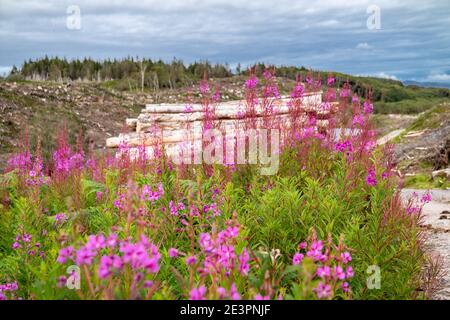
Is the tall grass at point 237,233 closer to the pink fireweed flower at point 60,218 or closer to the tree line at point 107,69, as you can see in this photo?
the pink fireweed flower at point 60,218

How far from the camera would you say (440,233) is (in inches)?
252

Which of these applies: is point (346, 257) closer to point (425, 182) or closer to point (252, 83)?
point (252, 83)

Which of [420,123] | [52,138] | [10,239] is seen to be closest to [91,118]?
[52,138]

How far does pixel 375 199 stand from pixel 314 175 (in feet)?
4.64

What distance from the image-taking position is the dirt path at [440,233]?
172 inches

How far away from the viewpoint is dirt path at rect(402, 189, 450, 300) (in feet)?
14.4

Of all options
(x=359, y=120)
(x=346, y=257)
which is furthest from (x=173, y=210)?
(x=359, y=120)

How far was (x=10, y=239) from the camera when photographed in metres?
4.93

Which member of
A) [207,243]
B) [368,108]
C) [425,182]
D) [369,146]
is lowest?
[425,182]

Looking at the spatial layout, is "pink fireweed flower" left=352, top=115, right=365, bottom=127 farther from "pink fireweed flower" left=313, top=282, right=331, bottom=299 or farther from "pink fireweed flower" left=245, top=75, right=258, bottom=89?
"pink fireweed flower" left=313, top=282, right=331, bottom=299

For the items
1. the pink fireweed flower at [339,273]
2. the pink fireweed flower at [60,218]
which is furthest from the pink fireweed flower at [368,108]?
the pink fireweed flower at [339,273]

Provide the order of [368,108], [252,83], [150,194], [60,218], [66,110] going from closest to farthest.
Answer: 1. [150,194]
2. [60,218]
3. [252,83]
4. [368,108]
5. [66,110]

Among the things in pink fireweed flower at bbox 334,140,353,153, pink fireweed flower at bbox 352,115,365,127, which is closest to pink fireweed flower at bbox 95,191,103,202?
pink fireweed flower at bbox 334,140,353,153

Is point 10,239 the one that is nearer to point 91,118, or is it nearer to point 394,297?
point 394,297
